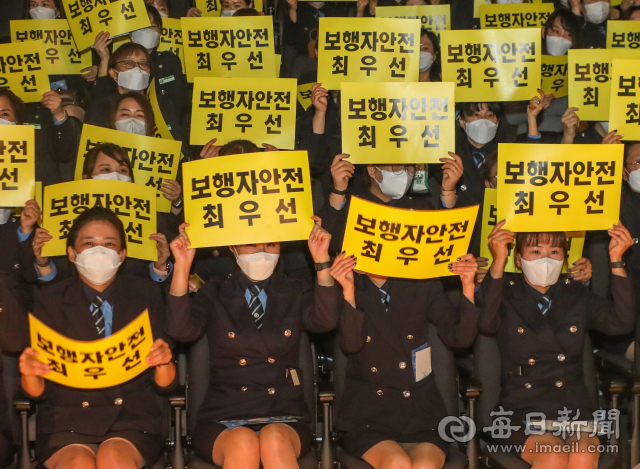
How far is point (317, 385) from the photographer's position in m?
4.28

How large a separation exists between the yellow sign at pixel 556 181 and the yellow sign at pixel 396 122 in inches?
24.7

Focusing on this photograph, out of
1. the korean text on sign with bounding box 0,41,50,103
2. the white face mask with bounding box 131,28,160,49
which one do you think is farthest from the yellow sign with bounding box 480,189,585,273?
the korean text on sign with bounding box 0,41,50,103

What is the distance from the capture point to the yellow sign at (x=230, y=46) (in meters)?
6.25

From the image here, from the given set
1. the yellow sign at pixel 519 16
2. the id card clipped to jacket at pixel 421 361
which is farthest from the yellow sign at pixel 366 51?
the id card clipped to jacket at pixel 421 361

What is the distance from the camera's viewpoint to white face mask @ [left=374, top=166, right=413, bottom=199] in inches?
202

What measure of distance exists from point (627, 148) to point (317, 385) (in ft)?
9.40

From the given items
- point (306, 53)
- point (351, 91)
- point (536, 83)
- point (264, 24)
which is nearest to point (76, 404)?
point (351, 91)

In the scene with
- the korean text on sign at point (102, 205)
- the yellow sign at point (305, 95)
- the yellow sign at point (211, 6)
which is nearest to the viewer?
the korean text on sign at point (102, 205)

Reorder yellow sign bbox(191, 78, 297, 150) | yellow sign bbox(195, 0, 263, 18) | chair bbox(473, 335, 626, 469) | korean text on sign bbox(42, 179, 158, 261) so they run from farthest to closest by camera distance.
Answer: yellow sign bbox(195, 0, 263, 18)
yellow sign bbox(191, 78, 297, 150)
korean text on sign bbox(42, 179, 158, 261)
chair bbox(473, 335, 626, 469)

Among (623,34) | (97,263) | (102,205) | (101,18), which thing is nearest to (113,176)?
(102,205)

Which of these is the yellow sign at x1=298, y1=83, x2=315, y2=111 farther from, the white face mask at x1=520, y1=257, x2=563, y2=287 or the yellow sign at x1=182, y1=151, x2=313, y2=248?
the white face mask at x1=520, y1=257, x2=563, y2=287

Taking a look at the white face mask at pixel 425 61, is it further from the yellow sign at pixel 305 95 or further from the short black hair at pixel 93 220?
the short black hair at pixel 93 220

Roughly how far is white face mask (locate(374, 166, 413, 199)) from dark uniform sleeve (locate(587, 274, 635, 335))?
1.40 m

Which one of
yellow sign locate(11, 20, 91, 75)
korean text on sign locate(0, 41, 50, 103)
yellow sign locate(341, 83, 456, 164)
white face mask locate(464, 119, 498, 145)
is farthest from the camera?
yellow sign locate(11, 20, 91, 75)
